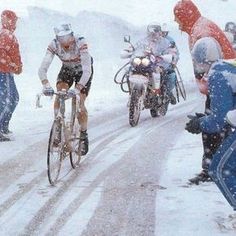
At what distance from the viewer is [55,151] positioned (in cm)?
710

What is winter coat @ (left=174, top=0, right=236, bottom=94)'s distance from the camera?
6188mm

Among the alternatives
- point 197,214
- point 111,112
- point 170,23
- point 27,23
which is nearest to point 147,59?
point 111,112

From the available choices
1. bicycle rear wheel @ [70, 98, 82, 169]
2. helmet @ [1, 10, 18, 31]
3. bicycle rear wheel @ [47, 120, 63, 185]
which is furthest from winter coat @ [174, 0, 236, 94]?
helmet @ [1, 10, 18, 31]

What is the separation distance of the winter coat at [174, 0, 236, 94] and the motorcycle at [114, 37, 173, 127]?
15.7 ft

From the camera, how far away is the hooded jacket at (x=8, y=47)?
33.3ft

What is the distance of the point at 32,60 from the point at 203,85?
20.8 metres

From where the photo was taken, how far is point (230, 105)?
15.1 ft

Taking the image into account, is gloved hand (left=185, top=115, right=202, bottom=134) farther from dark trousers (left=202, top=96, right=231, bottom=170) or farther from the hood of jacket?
the hood of jacket

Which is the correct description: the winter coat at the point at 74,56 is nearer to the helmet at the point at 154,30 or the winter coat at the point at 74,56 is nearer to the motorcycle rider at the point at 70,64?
the motorcycle rider at the point at 70,64

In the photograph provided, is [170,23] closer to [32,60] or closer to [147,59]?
[32,60]

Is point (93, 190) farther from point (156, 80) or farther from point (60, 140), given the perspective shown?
point (156, 80)

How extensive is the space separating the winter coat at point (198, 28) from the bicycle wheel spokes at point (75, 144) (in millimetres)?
2146

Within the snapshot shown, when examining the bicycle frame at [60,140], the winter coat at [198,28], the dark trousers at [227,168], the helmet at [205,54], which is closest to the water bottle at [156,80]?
the bicycle frame at [60,140]

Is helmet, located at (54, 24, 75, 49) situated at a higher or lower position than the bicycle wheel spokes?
higher
